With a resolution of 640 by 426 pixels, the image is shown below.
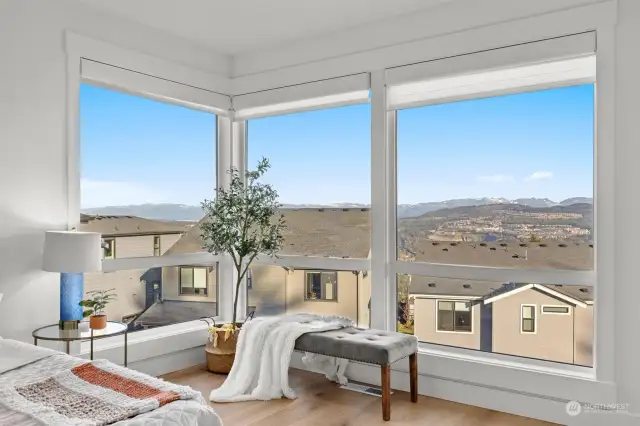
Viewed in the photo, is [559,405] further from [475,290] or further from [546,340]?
[475,290]

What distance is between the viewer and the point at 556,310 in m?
3.40

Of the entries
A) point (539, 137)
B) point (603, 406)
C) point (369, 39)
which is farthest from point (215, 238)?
point (603, 406)

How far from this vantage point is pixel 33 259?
11.2ft

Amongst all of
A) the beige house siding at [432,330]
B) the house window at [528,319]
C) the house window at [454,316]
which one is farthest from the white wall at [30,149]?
the house window at [528,319]

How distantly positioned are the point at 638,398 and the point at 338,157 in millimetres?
2601

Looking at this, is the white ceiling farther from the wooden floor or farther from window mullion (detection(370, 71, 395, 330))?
the wooden floor

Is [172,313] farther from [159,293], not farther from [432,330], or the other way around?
[432,330]

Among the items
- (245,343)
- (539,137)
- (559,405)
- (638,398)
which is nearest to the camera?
(638,398)

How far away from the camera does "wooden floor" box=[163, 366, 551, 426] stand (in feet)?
10.7

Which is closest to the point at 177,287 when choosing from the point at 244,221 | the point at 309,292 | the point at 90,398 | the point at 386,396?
the point at 244,221

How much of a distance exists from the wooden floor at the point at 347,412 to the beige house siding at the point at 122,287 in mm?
867

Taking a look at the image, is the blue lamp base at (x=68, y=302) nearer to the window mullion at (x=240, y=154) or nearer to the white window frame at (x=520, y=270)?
the window mullion at (x=240, y=154)

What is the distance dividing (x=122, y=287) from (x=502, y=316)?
2.78 m

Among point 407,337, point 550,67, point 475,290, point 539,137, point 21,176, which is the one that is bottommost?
point 407,337
